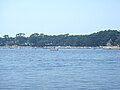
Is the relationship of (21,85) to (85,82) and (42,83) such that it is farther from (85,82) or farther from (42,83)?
(85,82)

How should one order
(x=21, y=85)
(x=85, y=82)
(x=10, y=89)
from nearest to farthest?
(x=10, y=89), (x=21, y=85), (x=85, y=82)

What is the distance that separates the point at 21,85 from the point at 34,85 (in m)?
0.95

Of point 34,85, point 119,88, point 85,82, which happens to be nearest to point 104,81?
point 85,82

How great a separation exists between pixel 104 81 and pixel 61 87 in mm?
4983

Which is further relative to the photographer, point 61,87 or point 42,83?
point 42,83

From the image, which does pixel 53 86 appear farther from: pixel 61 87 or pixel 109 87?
pixel 109 87

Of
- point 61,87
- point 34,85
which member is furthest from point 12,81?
point 61,87

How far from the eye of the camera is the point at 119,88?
2736cm

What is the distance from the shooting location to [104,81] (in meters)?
31.4

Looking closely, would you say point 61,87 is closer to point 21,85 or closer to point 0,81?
point 21,85

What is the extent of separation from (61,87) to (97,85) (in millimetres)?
2848

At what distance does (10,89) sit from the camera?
26953 mm

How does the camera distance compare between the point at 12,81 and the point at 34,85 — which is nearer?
the point at 34,85

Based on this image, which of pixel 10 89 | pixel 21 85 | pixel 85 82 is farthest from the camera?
pixel 85 82
